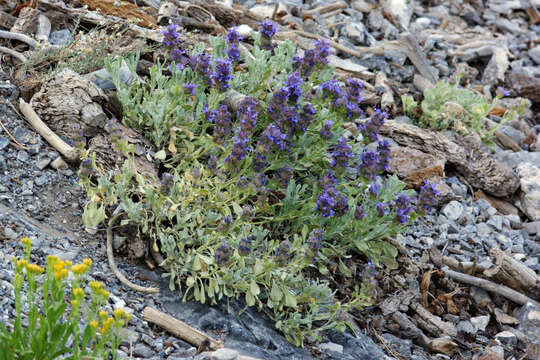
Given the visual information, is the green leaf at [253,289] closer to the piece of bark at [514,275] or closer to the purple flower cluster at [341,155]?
the purple flower cluster at [341,155]

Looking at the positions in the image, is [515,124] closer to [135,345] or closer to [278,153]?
[278,153]

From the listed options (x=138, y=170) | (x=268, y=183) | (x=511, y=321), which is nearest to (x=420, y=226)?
(x=511, y=321)

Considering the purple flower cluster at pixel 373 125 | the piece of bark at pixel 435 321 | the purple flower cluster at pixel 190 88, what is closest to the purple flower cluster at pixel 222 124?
the purple flower cluster at pixel 190 88

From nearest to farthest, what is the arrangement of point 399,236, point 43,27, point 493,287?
point 399,236, point 493,287, point 43,27

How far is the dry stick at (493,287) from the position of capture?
461cm

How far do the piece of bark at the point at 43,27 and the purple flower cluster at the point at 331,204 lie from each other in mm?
2732

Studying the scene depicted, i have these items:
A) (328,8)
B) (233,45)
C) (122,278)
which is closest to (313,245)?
(122,278)

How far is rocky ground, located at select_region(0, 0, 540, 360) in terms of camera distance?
3494 mm

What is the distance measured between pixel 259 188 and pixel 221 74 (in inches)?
31.9

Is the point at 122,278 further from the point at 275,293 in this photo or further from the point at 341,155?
the point at 341,155

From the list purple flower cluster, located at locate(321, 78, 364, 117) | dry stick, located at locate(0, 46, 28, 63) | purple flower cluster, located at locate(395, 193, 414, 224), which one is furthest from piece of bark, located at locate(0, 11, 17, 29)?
purple flower cluster, located at locate(395, 193, 414, 224)

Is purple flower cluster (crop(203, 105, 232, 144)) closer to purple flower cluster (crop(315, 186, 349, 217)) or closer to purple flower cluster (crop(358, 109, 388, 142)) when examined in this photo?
purple flower cluster (crop(315, 186, 349, 217))

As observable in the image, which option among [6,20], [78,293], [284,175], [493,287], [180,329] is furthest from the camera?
[6,20]

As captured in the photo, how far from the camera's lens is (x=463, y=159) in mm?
5715
